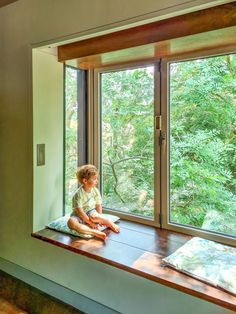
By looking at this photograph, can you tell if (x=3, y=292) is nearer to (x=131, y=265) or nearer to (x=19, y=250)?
(x=19, y=250)

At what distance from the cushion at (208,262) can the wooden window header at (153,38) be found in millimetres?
1147

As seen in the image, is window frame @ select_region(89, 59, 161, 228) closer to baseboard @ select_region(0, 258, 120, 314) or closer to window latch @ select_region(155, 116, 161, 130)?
window latch @ select_region(155, 116, 161, 130)

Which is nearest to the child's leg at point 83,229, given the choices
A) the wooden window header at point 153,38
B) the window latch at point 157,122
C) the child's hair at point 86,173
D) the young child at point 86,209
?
the young child at point 86,209

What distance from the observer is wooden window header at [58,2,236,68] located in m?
1.25

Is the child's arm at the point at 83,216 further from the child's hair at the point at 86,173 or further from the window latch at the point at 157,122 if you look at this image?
the window latch at the point at 157,122

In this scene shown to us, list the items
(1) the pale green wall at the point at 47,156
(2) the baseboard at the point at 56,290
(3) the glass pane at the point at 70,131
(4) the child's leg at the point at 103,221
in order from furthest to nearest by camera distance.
Result: (3) the glass pane at the point at 70,131 → (4) the child's leg at the point at 103,221 → (2) the baseboard at the point at 56,290 → (1) the pale green wall at the point at 47,156

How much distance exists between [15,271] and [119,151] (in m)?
1.22

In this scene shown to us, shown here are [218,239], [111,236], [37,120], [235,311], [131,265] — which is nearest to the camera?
[235,311]

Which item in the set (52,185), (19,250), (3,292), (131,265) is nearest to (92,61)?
(52,185)

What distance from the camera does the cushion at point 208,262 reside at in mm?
1175

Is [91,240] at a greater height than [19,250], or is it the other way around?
[91,240]

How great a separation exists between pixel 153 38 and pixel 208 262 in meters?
1.24

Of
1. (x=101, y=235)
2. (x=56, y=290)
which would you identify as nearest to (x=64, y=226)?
(x=101, y=235)

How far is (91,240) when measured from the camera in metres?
Result: 1.60
